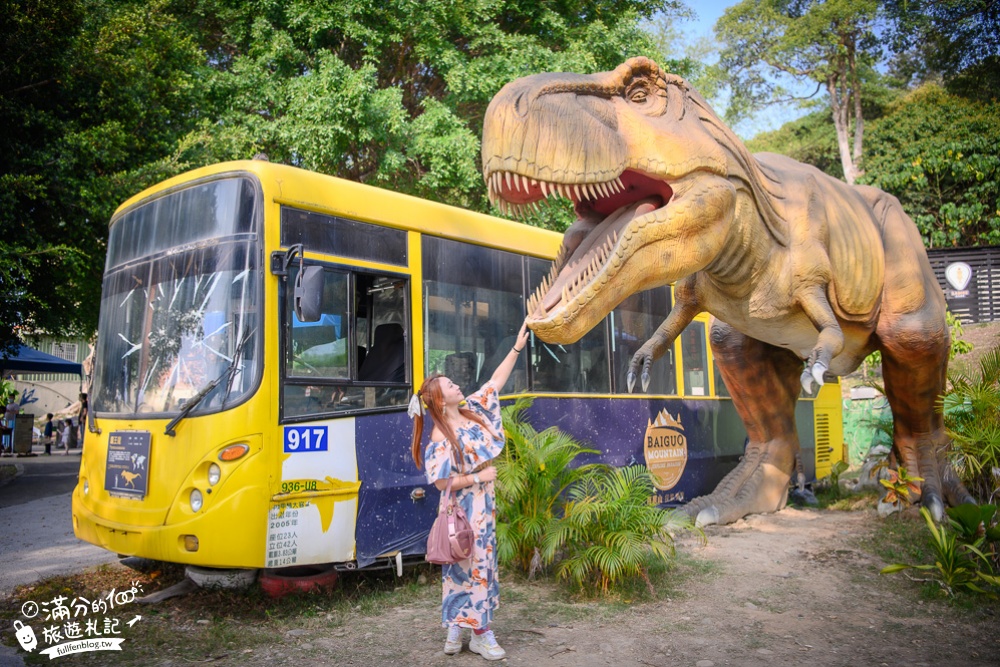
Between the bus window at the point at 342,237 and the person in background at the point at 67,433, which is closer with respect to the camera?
the bus window at the point at 342,237

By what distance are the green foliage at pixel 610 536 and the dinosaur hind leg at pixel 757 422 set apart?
1.52 meters

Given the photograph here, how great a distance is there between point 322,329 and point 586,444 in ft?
8.41

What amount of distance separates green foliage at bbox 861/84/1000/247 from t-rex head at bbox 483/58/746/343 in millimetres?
19302

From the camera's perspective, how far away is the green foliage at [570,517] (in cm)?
465

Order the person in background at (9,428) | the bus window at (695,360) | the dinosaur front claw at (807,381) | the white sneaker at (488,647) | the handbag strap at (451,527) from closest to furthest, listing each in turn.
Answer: the handbag strap at (451,527)
the white sneaker at (488,647)
the dinosaur front claw at (807,381)
the bus window at (695,360)
the person in background at (9,428)

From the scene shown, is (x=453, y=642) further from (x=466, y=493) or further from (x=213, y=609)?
(x=213, y=609)

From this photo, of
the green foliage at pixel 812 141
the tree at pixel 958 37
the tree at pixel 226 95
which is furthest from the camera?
the green foliage at pixel 812 141

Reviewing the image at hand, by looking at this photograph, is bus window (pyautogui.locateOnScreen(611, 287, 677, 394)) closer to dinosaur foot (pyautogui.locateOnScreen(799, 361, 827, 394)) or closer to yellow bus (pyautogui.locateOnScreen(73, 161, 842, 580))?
yellow bus (pyautogui.locateOnScreen(73, 161, 842, 580))

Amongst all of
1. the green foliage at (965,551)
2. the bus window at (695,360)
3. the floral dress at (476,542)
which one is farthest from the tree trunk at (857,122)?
the floral dress at (476,542)

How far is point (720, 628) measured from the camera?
4.05m

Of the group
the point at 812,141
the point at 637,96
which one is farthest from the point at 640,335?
the point at 812,141

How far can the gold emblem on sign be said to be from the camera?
22.4 feet

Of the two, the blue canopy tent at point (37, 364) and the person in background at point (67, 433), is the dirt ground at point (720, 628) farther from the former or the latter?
the person in background at point (67, 433)

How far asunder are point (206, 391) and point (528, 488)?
7.00ft
